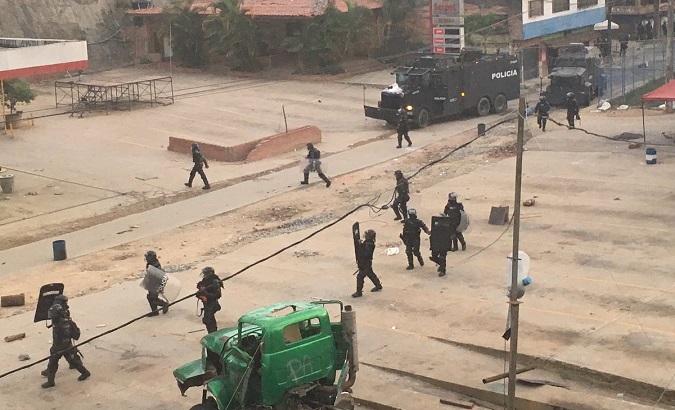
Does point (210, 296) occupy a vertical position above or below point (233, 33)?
below

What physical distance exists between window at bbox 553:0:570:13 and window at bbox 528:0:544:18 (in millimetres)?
1249

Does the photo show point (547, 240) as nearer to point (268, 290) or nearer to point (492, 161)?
point (268, 290)

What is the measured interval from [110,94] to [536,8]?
69.9 ft

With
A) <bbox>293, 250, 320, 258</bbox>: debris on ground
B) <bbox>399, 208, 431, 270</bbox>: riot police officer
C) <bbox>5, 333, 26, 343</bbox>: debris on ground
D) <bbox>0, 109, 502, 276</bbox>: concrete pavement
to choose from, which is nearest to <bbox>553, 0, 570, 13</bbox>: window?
<bbox>0, 109, 502, 276</bbox>: concrete pavement

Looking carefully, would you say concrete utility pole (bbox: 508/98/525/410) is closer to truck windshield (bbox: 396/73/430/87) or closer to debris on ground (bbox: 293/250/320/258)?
debris on ground (bbox: 293/250/320/258)

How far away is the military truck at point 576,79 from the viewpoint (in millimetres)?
42281

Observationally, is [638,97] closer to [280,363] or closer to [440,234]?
[440,234]

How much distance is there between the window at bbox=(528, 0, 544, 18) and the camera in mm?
52375

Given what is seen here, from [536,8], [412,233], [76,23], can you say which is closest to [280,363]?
[412,233]

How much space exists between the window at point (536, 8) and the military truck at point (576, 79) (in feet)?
27.8

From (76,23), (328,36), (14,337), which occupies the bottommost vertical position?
(14,337)

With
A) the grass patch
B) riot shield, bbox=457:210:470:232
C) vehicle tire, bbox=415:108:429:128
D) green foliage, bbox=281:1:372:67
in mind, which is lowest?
riot shield, bbox=457:210:470:232

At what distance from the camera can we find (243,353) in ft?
42.9

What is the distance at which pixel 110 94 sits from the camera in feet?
155
